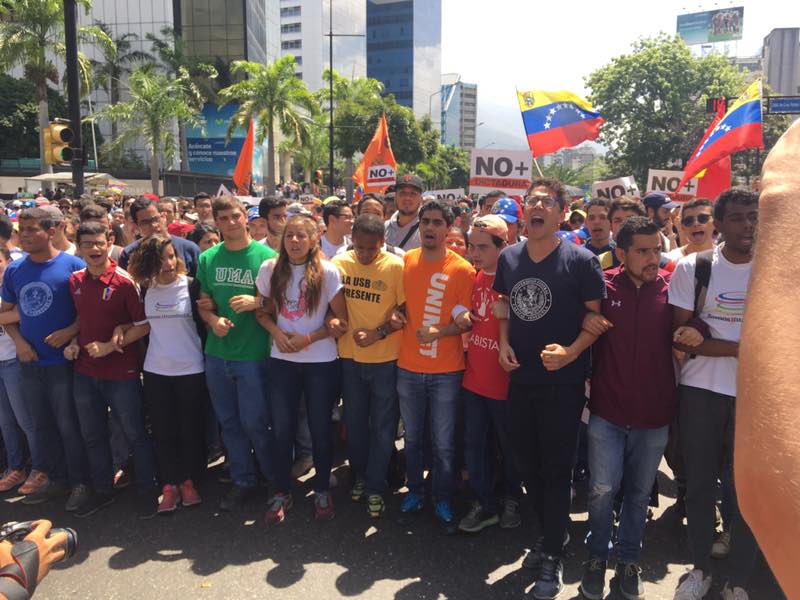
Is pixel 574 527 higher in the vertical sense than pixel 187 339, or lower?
lower

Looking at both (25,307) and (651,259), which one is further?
(25,307)

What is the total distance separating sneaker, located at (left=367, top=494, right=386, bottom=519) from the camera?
169 inches

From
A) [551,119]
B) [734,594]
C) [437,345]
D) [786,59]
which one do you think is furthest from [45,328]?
[786,59]

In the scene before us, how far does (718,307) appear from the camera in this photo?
3.27 meters

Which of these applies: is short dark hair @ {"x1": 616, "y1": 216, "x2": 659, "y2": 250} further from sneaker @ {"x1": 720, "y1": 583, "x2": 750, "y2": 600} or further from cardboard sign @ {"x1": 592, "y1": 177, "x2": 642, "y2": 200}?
cardboard sign @ {"x1": 592, "y1": 177, "x2": 642, "y2": 200}

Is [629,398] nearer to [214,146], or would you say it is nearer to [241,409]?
[241,409]

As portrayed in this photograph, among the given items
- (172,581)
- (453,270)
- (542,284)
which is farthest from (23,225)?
(542,284)

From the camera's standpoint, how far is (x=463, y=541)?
13.2 feet

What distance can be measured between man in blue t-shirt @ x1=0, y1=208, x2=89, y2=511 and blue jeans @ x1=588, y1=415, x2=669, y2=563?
3.68 metres

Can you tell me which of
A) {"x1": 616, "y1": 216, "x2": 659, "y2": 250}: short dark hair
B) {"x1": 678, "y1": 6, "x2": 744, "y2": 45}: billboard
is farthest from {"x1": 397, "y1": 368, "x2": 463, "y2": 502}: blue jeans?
{"x1": 678, "y1": 6, "x2": 744, "y2": 45}: billboard

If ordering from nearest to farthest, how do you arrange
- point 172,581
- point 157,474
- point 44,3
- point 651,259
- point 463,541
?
1. point 651,259
2. point 172,581
3. point 463,541
4. point 157,474
5. point 44,3

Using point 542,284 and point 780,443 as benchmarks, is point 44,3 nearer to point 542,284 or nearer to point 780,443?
point 542,284

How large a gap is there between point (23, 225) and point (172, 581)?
2.71 meters

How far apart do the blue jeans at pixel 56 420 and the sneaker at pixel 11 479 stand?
34 centimetres
